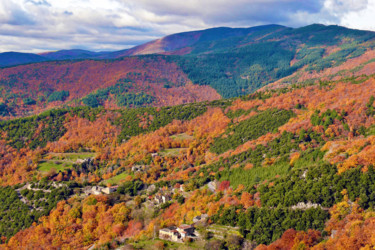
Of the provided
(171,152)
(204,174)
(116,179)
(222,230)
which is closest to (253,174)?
(204,174)

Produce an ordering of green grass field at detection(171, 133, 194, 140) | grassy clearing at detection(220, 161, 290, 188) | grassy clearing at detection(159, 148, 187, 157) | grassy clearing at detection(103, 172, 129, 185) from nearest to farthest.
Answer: grassy clearing at detection(220, 161, 290, 188) → grassy clearing at detection(103, 172, 129, 185) → grassy clearing at detection(159, 148, 187, 157) → green grass field at detection(171, 133, 194, 140)

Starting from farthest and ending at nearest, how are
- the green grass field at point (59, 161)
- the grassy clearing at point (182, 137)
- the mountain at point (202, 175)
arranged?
1. the grassy clearing at point (182, 137)
2. the green grass field at point (59, 161)
3. the mountain at point (202, 175)

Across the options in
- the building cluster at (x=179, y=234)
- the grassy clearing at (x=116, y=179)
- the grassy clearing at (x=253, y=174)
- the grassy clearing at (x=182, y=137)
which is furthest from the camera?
the grassy clearing at (x=182, y=137)

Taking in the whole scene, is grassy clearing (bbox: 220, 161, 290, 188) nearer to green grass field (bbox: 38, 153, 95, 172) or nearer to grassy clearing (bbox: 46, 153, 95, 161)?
green grass field (bbox: 38, 153, 95, 172)

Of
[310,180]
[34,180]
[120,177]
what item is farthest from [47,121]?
[310,180]

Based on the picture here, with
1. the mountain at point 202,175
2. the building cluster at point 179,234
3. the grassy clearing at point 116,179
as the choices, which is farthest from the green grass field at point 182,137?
the building cluster at point 179,234

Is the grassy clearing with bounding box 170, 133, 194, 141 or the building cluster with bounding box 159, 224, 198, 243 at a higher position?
the building cluster with bounding box 159, 224, 198, 243

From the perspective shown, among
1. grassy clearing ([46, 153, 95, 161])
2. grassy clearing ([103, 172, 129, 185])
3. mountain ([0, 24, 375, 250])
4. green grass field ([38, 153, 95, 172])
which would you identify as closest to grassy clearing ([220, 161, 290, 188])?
mountain ([0, 24, 375, 250])

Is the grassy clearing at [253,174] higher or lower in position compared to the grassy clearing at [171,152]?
higher

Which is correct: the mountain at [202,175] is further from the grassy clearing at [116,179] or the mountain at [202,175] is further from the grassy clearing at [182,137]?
the grassy clearing at [116,179]

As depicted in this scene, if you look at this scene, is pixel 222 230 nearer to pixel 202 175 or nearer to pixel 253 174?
pixel 253 174

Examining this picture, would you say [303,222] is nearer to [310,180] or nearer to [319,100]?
[310,180]
